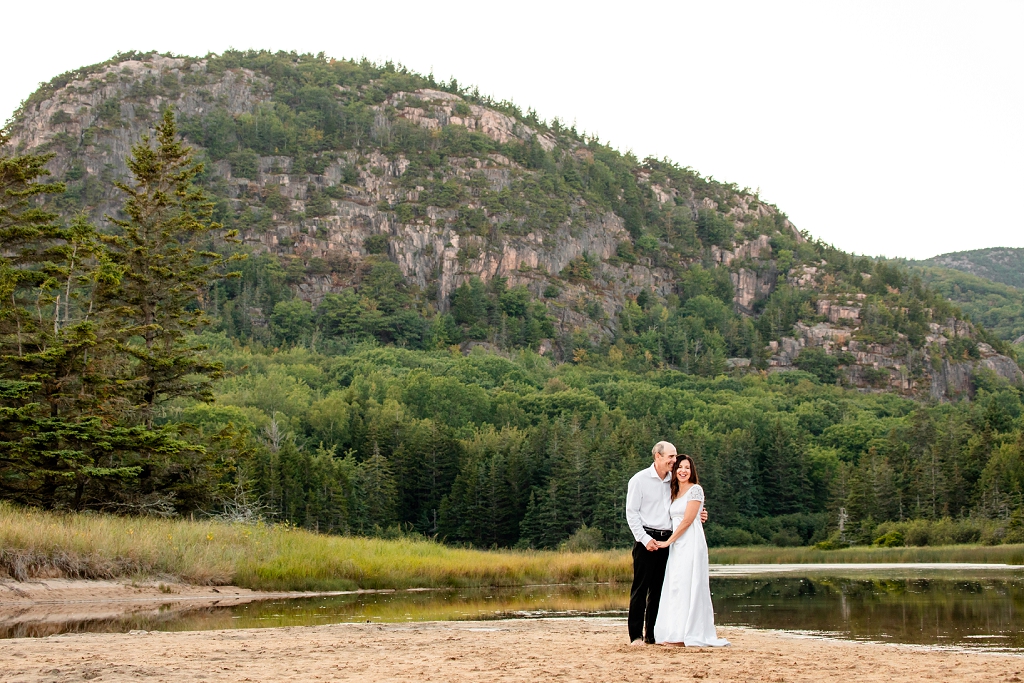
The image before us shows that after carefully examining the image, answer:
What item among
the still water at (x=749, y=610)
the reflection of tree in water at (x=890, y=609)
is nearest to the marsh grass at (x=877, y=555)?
the reflection of tree in water at (x=890, y=609)

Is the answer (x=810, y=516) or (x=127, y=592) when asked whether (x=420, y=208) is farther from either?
(x=127, y=592)

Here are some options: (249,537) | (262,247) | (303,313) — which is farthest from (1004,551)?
(262,247)

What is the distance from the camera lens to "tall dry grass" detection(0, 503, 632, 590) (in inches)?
894

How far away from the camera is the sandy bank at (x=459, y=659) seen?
10883 mm

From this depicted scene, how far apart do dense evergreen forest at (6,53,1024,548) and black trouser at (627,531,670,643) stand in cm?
1943

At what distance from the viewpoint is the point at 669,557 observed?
539 inches

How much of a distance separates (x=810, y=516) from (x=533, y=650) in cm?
10163

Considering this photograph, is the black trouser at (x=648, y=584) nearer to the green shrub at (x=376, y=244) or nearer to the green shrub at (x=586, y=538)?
the green shrub at (x=586, y=538)

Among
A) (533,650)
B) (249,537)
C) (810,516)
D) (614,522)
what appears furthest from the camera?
(810,516)

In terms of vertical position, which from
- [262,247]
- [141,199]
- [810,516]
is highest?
[262,247]

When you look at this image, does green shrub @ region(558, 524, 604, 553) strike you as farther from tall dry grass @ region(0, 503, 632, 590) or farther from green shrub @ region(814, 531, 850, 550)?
tall dry grass @ region(0, 503, 632, 590)

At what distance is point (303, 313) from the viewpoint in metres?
175

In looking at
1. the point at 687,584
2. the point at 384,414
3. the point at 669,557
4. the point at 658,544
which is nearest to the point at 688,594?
the point at 687,584

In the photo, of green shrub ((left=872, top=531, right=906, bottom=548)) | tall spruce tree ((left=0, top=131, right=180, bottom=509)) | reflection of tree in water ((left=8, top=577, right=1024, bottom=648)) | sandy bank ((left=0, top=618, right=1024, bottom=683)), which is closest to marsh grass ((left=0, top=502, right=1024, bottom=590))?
reflection of tree in water ((left=8, top=577, right=1024, bottom=648))
